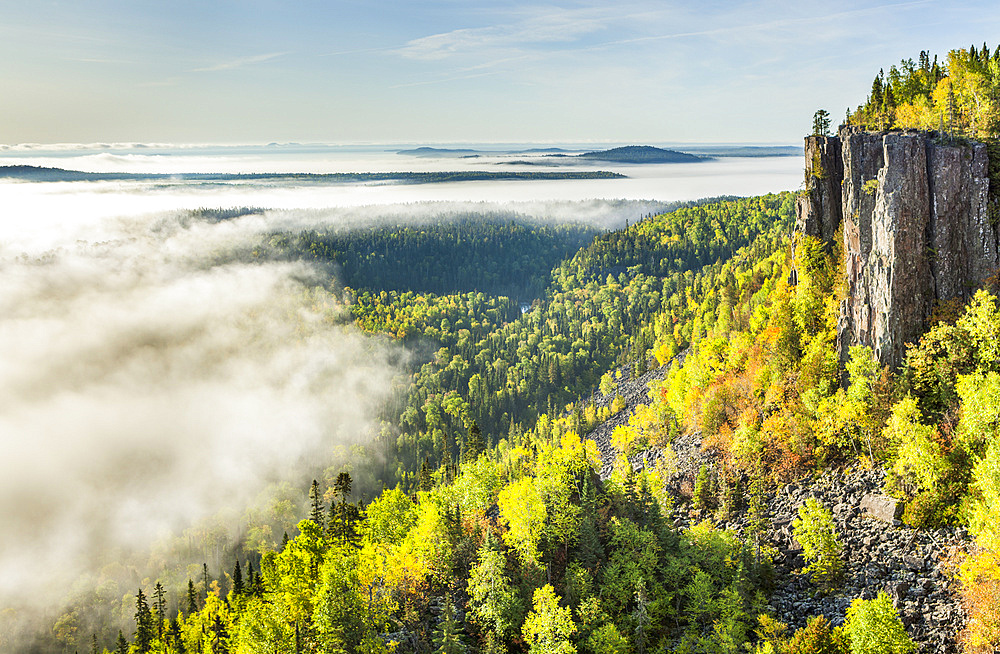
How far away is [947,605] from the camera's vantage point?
50.3 meters

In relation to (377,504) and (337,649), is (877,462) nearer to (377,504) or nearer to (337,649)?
(337,649)

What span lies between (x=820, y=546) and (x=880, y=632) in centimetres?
1239

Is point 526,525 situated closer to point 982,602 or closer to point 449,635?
point 449,635

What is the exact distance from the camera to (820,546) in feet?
196

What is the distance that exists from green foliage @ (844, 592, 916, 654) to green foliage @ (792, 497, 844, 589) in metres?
10.5

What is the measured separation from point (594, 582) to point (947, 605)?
32850mm

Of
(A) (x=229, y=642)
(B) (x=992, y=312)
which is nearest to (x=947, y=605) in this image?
(B) (x=992, y=312)

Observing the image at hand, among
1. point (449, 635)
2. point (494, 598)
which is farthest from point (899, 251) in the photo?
point (449, 635)

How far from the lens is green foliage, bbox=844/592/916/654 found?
47.3 meters

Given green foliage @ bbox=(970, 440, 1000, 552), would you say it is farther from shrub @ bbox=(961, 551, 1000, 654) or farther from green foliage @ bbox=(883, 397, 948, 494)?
green foliage @ bbox=(883, 397, 948, 494)

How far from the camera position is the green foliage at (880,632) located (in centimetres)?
4728

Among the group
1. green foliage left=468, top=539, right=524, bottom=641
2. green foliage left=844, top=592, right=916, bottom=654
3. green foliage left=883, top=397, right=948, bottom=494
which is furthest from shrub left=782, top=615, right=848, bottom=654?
green foliage left=468, top=539, right=524, bottom=641

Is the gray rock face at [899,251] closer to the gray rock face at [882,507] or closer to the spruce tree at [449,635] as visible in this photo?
the gray rock face at [882,507]

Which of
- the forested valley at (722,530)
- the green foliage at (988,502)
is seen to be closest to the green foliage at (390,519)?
the forested valley at (722,530)
